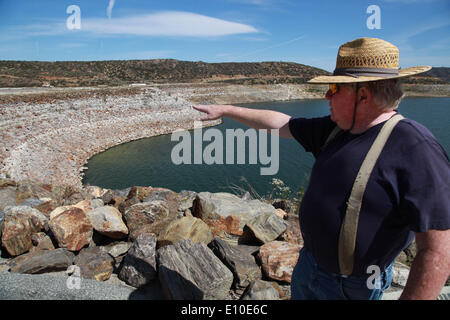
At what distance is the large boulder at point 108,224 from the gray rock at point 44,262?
1.87 feet

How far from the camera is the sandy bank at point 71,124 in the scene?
1489cm

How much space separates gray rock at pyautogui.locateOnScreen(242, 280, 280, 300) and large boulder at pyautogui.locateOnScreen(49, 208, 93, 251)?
8.57 ft

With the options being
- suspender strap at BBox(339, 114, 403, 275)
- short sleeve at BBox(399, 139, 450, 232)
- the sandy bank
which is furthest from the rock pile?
the sandy bank

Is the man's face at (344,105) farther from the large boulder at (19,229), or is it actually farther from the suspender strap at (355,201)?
the large boulder at (19,229)

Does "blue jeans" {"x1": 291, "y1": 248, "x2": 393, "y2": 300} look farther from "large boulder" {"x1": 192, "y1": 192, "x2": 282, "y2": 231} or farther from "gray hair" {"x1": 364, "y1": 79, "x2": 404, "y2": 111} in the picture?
"large boulder" {"x1": 192, "y1": 192, "x2": 282, "y2": 231}

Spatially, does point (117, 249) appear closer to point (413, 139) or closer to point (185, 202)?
point (185, 202)

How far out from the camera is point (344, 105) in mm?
1681

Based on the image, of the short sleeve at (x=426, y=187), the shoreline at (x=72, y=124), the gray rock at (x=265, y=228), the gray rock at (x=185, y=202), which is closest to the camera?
the short sleeve at (x=426, y=187)

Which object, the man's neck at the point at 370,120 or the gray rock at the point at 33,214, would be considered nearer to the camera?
the man's neck at the point at 370,120

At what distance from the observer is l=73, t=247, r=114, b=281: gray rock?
3592 millimetres

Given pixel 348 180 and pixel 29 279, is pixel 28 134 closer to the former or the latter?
pixel 29 279

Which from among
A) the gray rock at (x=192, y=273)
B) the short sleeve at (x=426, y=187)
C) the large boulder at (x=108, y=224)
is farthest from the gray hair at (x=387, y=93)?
the large boulder at (x=108, y=224)

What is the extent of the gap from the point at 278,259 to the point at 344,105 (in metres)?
2.45
